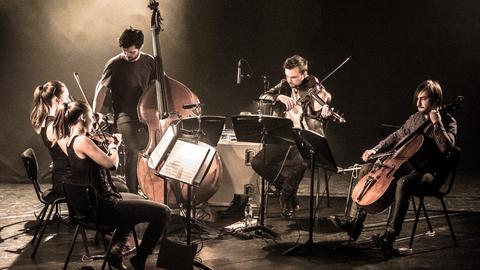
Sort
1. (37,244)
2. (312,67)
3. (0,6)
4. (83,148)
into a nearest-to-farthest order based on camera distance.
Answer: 1. (83,148)
2. (37,244)
3. (0,6)
4. (312,67)

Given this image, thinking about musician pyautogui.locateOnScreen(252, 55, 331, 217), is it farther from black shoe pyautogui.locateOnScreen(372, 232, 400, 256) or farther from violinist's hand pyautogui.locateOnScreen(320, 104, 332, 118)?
black shoe pyautogui.locateOnScreen(372, 232, 400, 256)

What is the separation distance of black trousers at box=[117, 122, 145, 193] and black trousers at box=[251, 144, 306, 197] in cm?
113

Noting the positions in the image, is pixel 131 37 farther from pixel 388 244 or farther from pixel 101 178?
pixel 388 244

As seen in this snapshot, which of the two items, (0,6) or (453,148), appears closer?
(453,148)

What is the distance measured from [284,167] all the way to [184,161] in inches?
82.1

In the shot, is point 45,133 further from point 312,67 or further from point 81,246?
point 312,67

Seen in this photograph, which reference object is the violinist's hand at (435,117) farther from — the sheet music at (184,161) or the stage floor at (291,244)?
the sheet music at (184,161)

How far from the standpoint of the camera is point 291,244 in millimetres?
5285

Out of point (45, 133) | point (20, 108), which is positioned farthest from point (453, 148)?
point (20, 108)

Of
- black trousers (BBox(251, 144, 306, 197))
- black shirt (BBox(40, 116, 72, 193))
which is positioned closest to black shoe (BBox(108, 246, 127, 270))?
black shirt (BBox(40, 116, 72, 193))

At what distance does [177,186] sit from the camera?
5.68 metres

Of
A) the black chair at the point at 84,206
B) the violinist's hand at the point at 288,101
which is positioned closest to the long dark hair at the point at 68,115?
the black chair at the point at 84,206

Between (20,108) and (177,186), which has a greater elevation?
(20,108)

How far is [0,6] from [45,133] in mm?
3240
